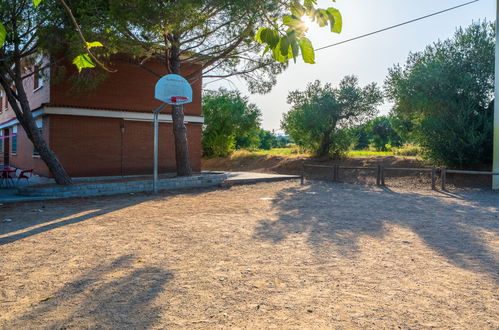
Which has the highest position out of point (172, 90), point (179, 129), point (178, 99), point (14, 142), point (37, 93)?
point (37, 93)

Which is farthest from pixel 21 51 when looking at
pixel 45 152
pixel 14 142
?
pixel 14 142

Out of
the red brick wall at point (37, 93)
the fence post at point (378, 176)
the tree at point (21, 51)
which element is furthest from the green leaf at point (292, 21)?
the fence post at point (378, 176)

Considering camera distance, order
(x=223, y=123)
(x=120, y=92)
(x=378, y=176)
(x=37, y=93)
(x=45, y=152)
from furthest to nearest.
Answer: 1. (x=223, y=123)
2. (x=37, y=93)
3. (x=120, y=92)
4. (x=378, y=176)
5. (x=45, y=152)

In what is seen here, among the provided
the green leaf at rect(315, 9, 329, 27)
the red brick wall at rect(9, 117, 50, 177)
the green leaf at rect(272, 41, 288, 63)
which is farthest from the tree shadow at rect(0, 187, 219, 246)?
the green leaf at rect(315, 9, 329, 27)

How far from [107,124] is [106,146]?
0.91 m

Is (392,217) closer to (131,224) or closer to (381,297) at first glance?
(381,297)

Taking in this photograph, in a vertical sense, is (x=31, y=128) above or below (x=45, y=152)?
above

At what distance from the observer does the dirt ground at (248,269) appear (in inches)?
110

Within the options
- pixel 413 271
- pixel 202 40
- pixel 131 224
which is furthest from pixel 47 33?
pixel 413 271

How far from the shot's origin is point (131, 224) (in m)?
6.58

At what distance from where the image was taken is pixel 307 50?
1.50 m

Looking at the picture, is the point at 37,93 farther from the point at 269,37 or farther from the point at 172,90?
the point at 269,37

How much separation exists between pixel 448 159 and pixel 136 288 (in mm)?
14280

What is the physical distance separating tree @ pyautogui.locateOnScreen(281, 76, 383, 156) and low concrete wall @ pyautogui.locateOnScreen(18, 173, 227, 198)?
781 centimetres
